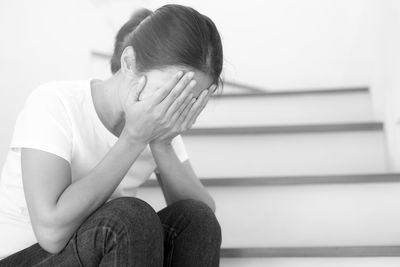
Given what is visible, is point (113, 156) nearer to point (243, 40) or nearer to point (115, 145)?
point (115, 145)

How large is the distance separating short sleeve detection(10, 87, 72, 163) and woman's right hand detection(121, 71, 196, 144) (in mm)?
117

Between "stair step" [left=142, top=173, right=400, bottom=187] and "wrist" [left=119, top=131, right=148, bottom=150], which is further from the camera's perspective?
"stair step" [left=142, top=173, right=400, bottom=187]

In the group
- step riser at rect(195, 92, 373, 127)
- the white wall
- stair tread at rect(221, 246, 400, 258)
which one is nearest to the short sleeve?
stair tread at rect(221, 246, 400, 258)

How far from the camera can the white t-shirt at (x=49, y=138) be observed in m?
0.90

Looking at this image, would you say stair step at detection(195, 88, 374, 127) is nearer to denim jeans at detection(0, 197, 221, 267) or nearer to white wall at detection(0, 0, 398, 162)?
white wall at detection(0, 0, 398, 162)

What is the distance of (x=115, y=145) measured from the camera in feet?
3.02

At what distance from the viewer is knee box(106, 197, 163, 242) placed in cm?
84

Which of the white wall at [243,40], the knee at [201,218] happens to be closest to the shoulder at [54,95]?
the knee at [201,218]

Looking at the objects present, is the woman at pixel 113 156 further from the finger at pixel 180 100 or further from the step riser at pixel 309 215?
the step riser at pixel 309 215

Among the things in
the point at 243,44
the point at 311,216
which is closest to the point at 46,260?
the point at 311,216

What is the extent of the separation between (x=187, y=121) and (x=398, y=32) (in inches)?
34.9

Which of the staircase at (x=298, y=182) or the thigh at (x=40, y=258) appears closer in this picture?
the thigh at (x=40, y=258)

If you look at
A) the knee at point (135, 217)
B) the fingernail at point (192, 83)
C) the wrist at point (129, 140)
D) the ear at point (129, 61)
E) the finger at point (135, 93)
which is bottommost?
the knee at point (135, 217)

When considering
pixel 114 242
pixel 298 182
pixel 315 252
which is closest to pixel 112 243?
pixel 114 242
